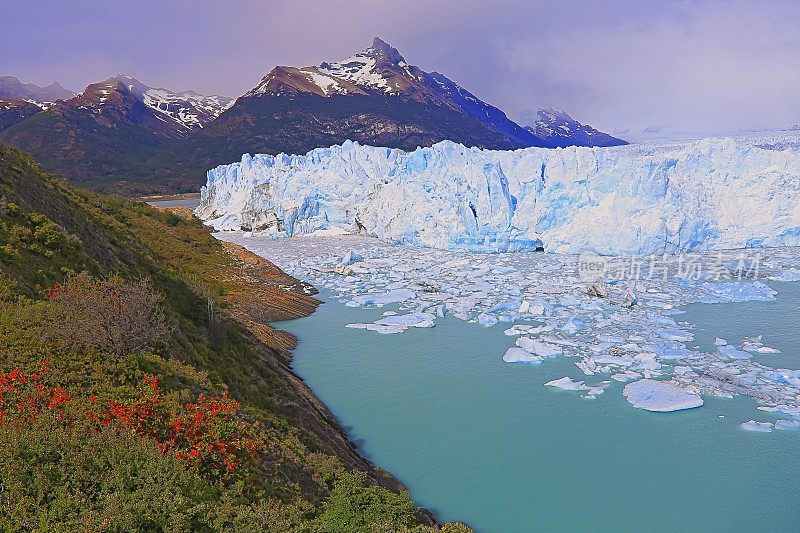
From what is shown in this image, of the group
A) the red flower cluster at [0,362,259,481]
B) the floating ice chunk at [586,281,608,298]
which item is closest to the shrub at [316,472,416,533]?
the red flower cluster at [0,362,259,481]

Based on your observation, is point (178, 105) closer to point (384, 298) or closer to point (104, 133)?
point (104, 133)

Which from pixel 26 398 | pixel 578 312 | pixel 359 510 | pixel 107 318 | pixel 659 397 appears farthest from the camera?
pixel 578 312

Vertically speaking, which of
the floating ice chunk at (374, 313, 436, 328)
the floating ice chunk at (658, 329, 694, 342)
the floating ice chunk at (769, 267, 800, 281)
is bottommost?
the floating ice chunk at (374, 313, 436, 328)

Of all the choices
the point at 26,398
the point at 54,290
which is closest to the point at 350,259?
the point at 54,290

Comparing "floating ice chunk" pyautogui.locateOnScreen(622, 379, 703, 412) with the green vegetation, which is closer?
the green vegetation

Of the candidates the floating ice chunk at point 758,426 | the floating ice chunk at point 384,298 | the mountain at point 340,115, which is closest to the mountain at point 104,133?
the mountain at point 340,115

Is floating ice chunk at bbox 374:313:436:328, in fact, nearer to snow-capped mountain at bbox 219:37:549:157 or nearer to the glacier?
the glacier

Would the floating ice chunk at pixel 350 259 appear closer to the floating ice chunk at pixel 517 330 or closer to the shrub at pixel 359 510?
the floating ice chunk at pixel 517 330
